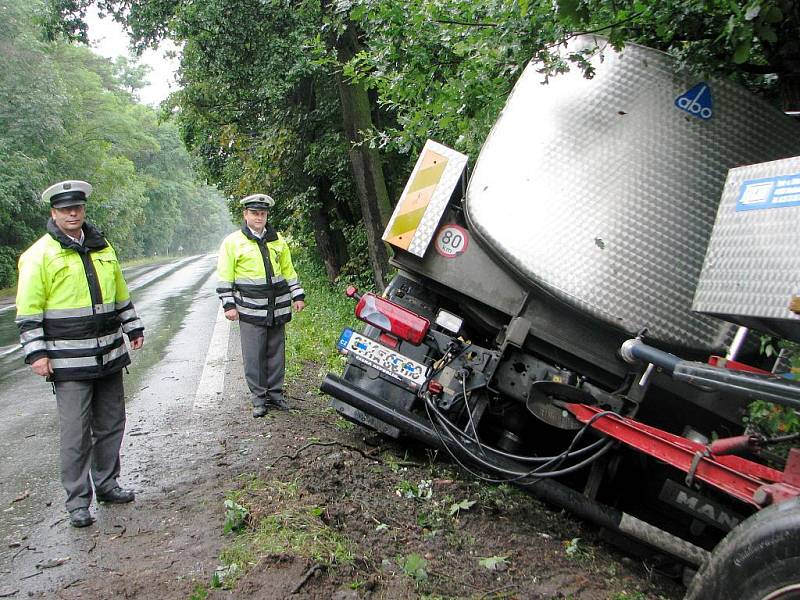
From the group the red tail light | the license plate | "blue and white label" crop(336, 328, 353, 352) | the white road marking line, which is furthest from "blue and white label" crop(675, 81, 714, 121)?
the white road marking line

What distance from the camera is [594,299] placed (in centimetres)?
359

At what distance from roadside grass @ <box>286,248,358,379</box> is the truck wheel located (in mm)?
5584

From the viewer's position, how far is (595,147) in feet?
12.0

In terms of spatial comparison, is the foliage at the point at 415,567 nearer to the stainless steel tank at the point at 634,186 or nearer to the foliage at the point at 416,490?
the foliage at the point at 416,490

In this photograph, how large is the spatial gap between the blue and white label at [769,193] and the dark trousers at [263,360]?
4279 mm

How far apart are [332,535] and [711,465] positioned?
1.79 meters

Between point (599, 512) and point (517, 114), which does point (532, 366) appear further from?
point (517, 114)

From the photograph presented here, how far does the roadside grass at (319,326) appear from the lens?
8.22 metres

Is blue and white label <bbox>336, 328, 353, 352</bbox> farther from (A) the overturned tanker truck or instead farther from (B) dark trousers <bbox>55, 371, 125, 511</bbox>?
(B) dark trousers <bbox>55, 371, 125, 511</bbox>

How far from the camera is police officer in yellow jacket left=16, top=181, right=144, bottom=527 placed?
4.00 meters

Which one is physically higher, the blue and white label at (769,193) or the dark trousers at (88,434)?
the blue and white label at (769,193)

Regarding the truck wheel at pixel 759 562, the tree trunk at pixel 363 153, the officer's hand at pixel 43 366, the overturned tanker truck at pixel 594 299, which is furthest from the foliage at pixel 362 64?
the officer's hand at pixel 43 366

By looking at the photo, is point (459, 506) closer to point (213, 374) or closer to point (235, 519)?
point (235, 519)

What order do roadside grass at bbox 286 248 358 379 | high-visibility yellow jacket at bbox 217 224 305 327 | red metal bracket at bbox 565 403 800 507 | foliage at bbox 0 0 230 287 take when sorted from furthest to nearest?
foliage at bbox 0 0 230 287 < roadside grass at bbox 286 248 358 379 < high-visibility yellow jacket at bbox 217 224 305 327 < red metal bracket at bbox 565 403 800 507
